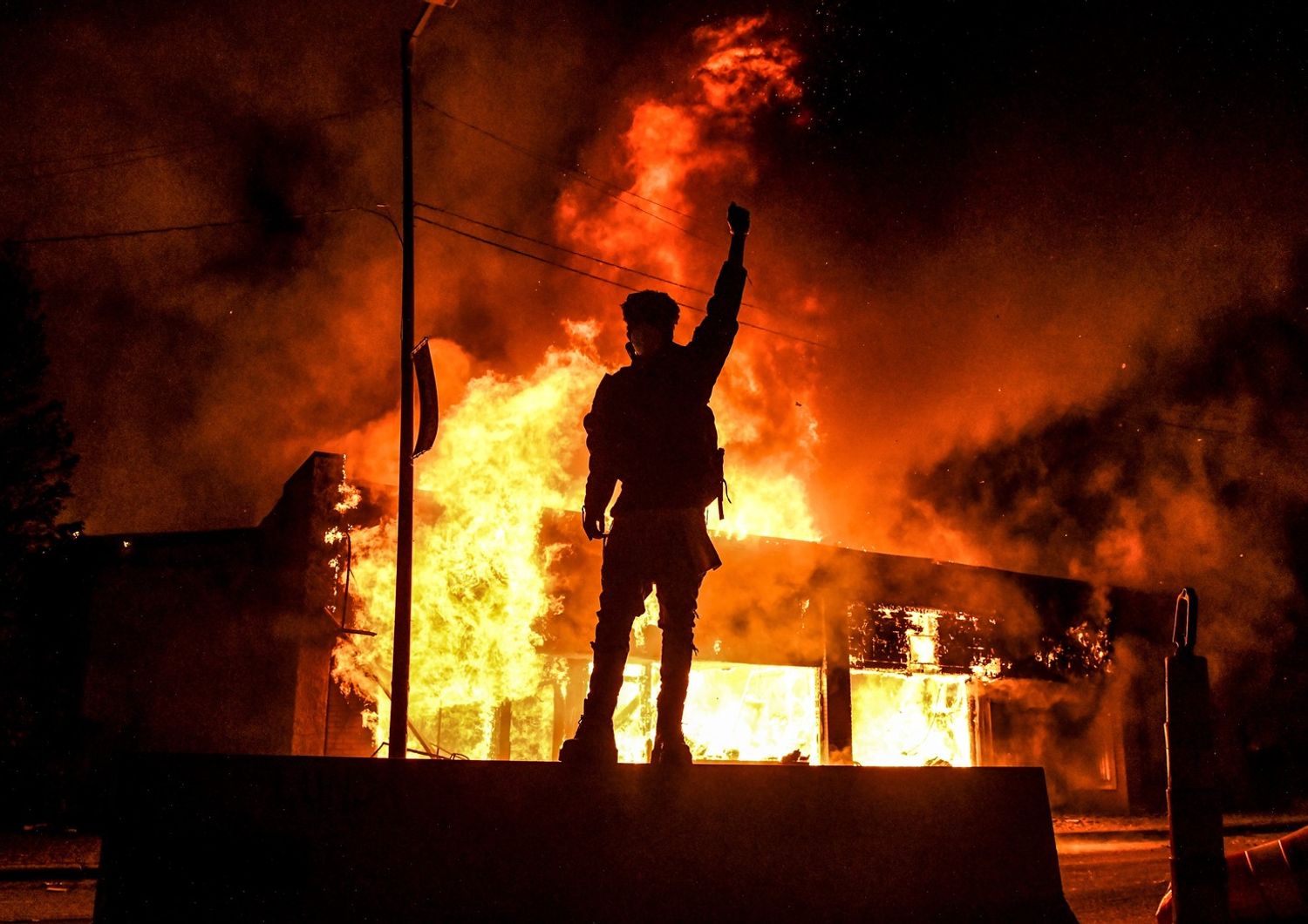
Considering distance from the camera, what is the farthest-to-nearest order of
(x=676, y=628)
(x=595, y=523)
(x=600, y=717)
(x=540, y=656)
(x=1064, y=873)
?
(x=540, y=656), (x=1064, y=873), (x=595, y=523), (x=676, y=628), (x=600, y=717)

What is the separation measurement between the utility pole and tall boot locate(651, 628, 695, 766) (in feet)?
28.1

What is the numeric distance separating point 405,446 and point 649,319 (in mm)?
9200

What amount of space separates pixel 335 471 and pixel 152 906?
15219 mm

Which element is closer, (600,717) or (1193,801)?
(1193,801)

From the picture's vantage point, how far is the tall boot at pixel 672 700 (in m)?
4.42

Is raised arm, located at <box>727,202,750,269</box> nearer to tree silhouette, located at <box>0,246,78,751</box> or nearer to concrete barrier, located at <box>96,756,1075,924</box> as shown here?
concrete barrier, located at <box>96,756,1075,924</box>

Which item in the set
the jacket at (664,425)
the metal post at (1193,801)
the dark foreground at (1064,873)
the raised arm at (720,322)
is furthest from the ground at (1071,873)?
the raised arm at (720,322)

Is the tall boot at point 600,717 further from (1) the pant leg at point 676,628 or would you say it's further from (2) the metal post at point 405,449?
(2) the metal post at point 405,449

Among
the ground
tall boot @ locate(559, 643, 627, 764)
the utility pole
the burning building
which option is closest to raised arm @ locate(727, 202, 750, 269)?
tall boot @ locate(559, 643, 627, 764)

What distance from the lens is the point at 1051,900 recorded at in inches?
170

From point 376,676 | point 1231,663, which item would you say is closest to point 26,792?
point 376,676

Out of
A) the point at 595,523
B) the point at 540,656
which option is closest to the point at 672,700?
the point at 595,523

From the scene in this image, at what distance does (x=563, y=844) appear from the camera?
3410mm

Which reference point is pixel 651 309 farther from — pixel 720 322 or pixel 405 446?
pixel 405 446
